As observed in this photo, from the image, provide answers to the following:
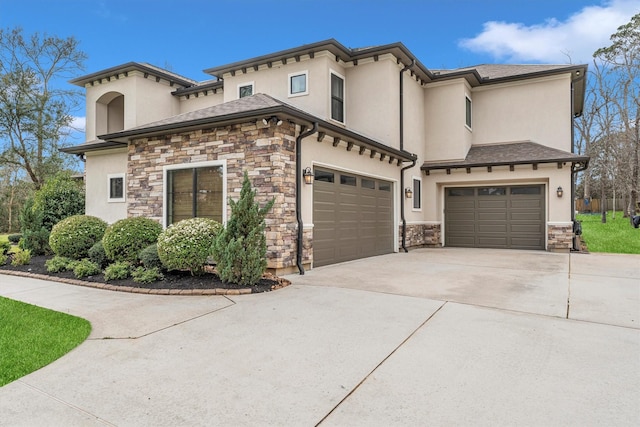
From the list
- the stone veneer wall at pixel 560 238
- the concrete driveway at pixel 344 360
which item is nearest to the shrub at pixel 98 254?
the concrete driveway at pixel 344 360

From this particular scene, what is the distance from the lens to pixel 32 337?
4.00 m

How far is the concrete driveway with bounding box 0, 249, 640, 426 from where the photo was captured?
2.59m

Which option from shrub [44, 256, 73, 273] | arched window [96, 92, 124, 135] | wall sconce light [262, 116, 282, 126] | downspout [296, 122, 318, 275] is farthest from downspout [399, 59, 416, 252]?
arched window [96, 92, 124, 135]

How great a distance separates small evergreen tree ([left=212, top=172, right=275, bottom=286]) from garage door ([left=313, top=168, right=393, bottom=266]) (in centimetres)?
240

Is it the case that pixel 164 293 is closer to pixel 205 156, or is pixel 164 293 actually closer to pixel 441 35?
pixel 205 156

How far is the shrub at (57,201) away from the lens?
11.1m

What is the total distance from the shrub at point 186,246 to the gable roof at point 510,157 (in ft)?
31.4

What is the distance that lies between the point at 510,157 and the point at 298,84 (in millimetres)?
7633

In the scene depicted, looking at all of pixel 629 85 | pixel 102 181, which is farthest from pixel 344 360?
pixel 629 85

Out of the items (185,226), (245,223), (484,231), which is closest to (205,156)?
(185,226)

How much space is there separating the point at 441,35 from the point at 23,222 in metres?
21.5

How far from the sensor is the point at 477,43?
23641 mm

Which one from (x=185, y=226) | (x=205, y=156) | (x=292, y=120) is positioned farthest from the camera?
(x=205, y=156)

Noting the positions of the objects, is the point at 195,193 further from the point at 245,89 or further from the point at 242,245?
the point at 245,89
